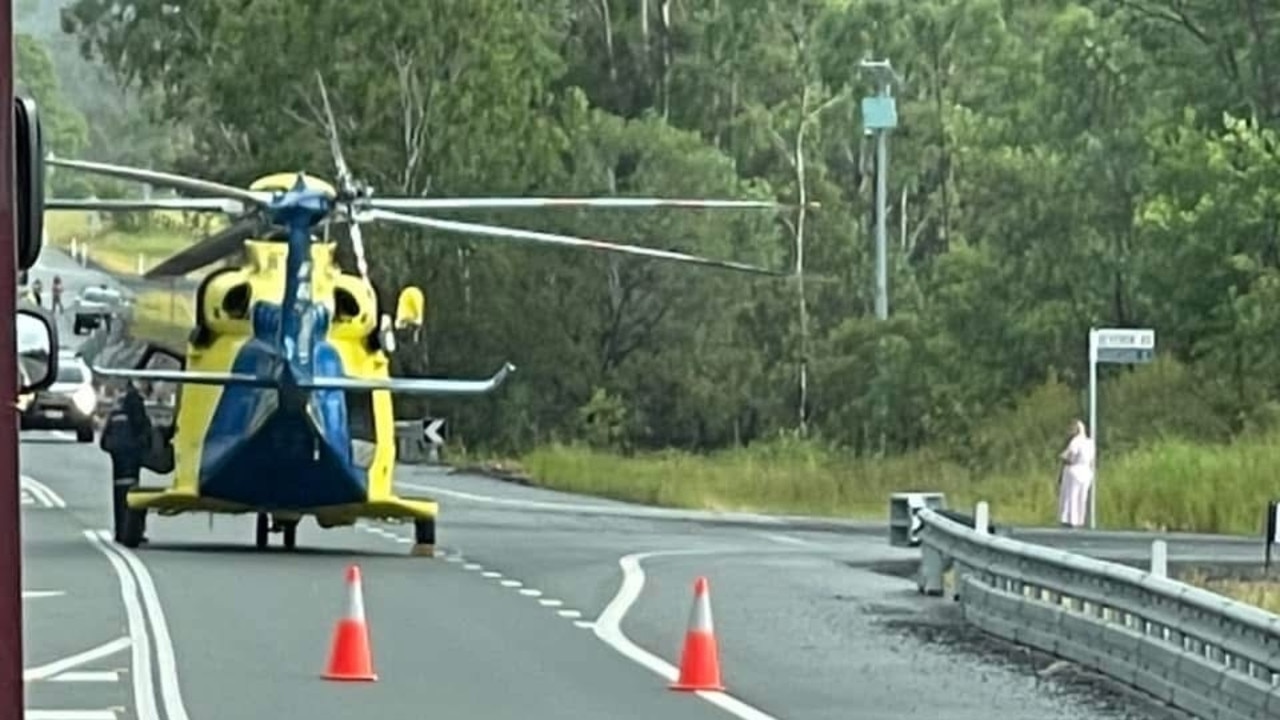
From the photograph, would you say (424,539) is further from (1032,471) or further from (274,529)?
(1032,471)

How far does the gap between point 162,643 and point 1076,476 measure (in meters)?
22.3

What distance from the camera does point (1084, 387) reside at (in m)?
59.7

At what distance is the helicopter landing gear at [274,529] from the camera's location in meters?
34.6

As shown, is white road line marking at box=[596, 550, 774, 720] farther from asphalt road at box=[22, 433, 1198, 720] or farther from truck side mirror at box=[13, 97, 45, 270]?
truck side mirror at box=[13, 97, 45, 270]

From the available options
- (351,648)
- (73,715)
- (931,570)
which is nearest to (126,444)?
(931,570)

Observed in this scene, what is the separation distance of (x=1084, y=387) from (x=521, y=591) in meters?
32.5

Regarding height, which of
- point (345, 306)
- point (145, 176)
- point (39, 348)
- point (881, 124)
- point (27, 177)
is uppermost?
point (881, 124)

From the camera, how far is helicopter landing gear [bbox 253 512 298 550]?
34562mm

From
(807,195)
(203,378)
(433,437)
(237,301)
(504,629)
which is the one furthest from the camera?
(807,195)

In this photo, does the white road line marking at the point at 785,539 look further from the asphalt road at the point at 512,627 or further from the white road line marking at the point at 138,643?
the white road line marking at the point at 138,643

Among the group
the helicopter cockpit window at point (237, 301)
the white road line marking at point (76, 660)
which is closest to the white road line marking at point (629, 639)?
the white road line marking at point (76, 660)

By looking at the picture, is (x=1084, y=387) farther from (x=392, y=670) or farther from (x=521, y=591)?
(x=392, y=670)

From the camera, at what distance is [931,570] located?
28688mm

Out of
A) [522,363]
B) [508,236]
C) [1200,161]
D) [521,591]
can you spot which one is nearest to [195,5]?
[522,363]
